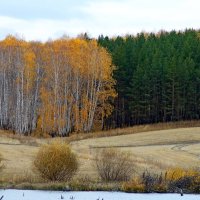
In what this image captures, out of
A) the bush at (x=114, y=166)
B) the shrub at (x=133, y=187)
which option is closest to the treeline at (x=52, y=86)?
the bush at (x=114, y=166)

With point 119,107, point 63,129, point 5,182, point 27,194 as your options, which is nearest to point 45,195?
point 27,194

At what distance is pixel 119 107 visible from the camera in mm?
107438

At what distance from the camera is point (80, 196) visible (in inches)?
1475

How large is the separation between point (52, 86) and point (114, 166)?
2110 inches

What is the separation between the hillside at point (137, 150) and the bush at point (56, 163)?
4.43 feet

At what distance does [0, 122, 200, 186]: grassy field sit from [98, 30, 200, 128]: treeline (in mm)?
11830

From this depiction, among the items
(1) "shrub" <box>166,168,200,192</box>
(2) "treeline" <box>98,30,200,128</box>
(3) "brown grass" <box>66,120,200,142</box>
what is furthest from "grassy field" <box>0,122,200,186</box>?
(2) "treeline" <box>98,30,200,128</box>

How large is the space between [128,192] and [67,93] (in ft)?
189

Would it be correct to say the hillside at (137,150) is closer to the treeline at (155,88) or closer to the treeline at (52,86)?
the treeline at (52,86)

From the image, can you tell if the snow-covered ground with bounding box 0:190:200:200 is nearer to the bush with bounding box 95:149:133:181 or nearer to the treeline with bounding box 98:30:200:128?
the bush with bounding box 95:149:133:181

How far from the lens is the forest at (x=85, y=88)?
313 ft

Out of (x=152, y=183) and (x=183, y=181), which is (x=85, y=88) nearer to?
(x=183, y=181)

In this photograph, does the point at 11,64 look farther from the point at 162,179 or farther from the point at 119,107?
the point at 162,179

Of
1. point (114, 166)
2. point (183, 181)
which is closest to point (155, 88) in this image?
point (114, 166)
